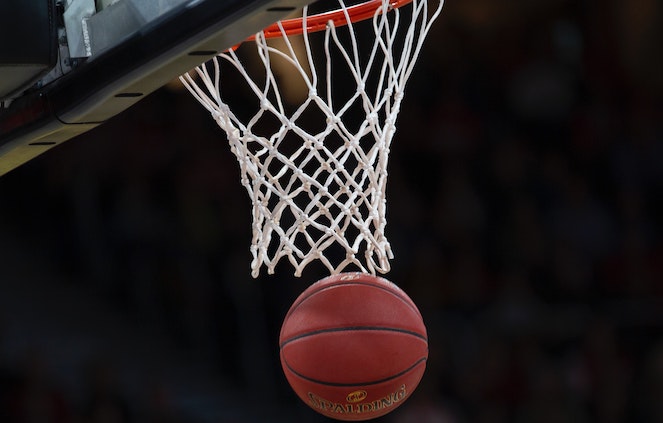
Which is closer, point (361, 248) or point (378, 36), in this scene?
point (378, 36)

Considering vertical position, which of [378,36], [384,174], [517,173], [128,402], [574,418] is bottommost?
[574,418]

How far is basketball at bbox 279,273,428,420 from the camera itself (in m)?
2.34

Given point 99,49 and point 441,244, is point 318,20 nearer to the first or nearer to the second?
point 99,49

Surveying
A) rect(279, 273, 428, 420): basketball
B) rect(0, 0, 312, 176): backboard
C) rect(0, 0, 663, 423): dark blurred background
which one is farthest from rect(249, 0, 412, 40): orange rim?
rect(0, 0, 663, 423): dark blurred background

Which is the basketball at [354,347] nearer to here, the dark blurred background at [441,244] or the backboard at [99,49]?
the backboard at [99,49]

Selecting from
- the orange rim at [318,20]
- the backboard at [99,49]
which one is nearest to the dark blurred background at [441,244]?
the orange rim at [318,20]

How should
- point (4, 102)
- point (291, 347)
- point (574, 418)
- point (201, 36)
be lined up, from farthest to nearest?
point (574, 418) → point (291, 347) → point (4, 102) → point (201, 36)

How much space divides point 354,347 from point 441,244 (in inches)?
103

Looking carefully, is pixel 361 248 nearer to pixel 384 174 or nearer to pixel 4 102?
pixel 384 174

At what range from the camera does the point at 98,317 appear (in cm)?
486

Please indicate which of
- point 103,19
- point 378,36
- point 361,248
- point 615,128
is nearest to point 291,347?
point 378,36

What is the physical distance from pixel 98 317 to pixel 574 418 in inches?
86.6

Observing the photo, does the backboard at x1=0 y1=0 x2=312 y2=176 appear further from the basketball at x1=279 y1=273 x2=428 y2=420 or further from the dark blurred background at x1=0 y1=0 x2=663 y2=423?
the dark blurred background at x1=0 y1=0 x2=663 y2=423

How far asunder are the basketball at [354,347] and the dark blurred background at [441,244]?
218 cm
